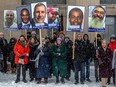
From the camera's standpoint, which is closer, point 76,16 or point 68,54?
point 68,54

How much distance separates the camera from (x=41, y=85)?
14492 mm

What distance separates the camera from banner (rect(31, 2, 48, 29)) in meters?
15.2

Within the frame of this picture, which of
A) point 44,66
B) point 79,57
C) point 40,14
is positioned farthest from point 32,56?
point 79,57

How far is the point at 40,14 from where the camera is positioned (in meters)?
15.2

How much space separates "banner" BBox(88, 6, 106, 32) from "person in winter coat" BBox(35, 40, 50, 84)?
6.59 feet

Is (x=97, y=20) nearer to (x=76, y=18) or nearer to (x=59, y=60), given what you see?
(x=76, y=18)

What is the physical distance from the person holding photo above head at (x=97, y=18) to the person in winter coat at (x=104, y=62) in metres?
1.67

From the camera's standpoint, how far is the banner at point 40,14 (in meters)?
15.2

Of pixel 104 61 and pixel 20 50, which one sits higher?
pixel 20 50

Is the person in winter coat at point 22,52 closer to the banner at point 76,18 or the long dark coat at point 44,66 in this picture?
the long dark coat at point 44,66

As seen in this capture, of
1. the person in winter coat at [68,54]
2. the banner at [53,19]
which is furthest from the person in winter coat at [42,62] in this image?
the banner at [53,19]

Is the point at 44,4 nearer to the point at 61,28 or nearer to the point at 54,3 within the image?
the point at 61,28

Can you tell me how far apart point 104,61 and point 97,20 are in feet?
6.52

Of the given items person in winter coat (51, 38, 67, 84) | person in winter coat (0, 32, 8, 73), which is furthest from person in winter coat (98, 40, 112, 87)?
person in winter coat (0, 32, 8, 73)
